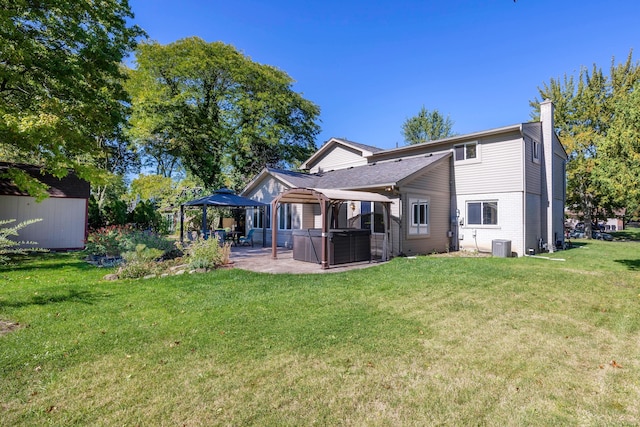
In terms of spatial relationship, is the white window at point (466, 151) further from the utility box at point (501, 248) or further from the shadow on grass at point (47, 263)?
the shadow on grass at point (47, 263)

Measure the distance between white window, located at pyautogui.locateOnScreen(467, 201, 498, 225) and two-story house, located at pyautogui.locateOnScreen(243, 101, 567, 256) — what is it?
41 mm

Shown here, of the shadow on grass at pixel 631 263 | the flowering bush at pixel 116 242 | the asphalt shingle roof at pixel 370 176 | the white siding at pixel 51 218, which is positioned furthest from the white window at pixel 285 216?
the shadow on grass at pixel 631 263

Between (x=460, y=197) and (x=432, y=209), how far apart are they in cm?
195

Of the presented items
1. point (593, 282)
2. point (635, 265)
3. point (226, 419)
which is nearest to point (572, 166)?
Answer: point (635, 265)

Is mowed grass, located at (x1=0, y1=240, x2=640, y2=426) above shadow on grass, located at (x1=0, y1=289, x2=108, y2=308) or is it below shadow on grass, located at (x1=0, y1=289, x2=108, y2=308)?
below

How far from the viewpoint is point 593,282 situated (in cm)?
775

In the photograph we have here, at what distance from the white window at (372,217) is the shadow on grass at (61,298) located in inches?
379

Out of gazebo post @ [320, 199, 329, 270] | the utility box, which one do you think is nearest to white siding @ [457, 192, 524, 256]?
the utility box

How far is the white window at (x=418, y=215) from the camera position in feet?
42.2

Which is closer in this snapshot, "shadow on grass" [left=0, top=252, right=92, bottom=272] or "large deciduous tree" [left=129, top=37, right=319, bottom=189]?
"shadow on grass" [left=0, top=252, right=92, bottom=272]

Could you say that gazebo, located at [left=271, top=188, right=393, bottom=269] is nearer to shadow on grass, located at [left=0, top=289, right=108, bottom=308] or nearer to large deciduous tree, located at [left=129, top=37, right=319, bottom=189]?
shadow on grass, located at [left=0, top=289, right=108, bottom=308]

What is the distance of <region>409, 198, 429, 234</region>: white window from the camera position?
12.9 meters

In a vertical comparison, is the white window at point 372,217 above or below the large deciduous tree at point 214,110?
below

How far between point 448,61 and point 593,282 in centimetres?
1235
